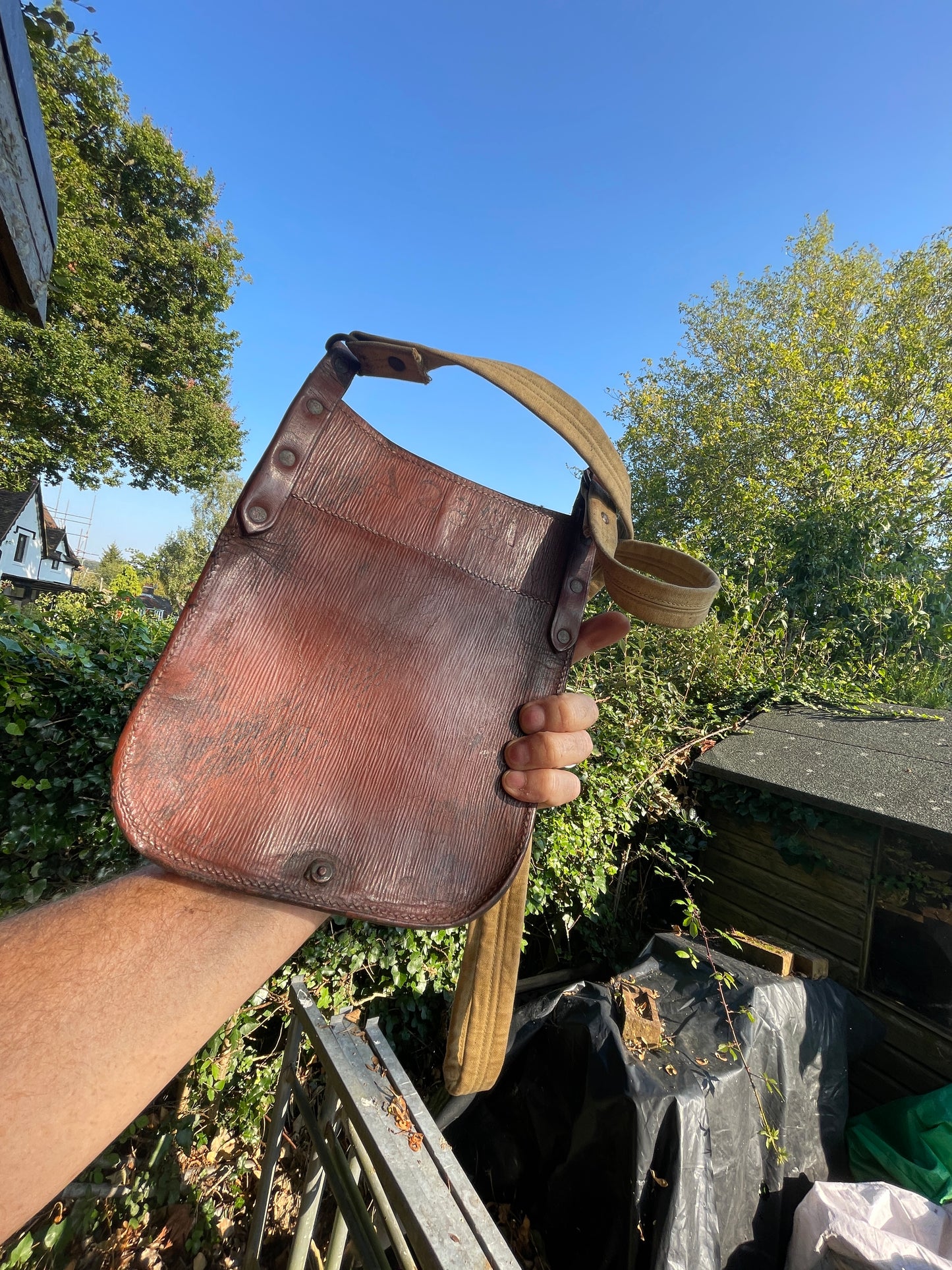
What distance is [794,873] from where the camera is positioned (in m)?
3.47

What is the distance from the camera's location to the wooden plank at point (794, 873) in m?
3.17

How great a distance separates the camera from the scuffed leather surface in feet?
2.41

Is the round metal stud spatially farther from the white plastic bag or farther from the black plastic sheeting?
the white plastic bag

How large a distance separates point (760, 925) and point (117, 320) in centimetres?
2004

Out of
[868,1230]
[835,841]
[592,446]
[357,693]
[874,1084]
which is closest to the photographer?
[357,693]

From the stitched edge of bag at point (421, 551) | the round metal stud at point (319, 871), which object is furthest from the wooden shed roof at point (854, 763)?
the round metal stud at point (319, 871)

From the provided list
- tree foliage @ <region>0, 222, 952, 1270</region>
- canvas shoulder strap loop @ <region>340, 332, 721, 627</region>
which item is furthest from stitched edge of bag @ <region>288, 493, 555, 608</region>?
tree foliage @ <region>0, 222, 952, 1270</region>

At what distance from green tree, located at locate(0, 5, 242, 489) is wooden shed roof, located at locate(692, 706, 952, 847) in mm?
17040

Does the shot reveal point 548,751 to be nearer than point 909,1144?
Yes

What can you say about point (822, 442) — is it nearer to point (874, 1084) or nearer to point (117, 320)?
point (874, 1084)

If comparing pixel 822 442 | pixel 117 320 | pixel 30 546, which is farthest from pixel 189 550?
pixel 822 442

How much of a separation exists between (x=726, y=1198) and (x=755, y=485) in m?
11.4

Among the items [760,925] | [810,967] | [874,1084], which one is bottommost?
[874,1084]

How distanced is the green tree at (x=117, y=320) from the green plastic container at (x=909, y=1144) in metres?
18.3
